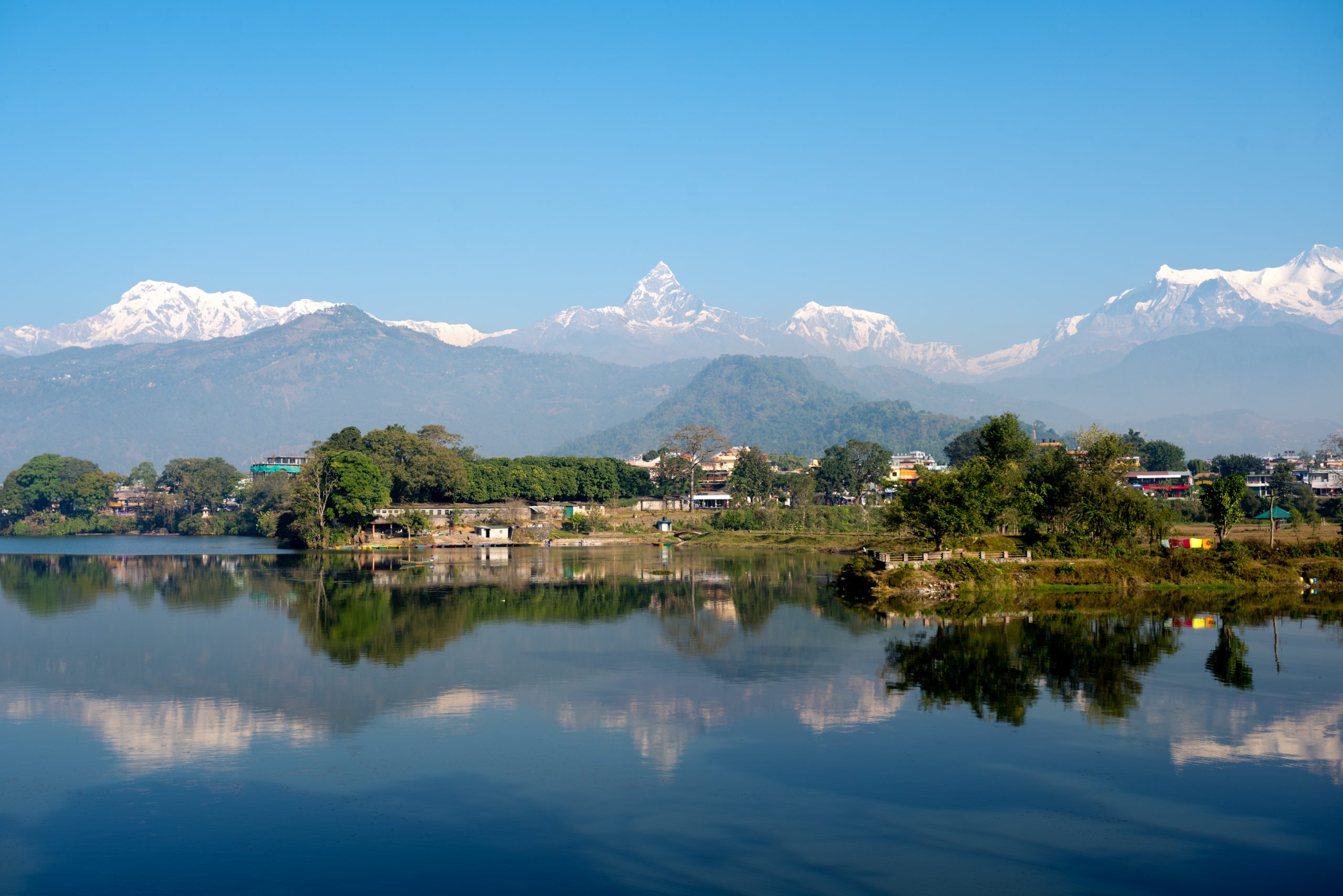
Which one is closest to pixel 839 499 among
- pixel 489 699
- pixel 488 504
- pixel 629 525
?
pixel 629 525

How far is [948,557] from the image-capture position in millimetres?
50156

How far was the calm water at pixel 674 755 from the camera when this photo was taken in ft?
53.9

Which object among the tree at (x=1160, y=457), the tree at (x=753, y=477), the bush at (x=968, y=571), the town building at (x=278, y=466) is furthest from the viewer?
the tree at (x=1160, y=457)

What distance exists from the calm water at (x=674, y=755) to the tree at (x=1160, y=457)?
95.2 meters

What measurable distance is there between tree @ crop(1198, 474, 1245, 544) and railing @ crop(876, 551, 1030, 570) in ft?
39.5

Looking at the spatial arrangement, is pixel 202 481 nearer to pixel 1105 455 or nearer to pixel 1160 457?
pixel 1105 455

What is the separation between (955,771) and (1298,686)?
14.1m

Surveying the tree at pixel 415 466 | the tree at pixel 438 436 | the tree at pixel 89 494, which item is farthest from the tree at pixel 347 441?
the tree at pixel 89 494

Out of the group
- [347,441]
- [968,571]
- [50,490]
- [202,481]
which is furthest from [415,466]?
[968,571]

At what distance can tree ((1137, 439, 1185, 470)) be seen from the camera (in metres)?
131

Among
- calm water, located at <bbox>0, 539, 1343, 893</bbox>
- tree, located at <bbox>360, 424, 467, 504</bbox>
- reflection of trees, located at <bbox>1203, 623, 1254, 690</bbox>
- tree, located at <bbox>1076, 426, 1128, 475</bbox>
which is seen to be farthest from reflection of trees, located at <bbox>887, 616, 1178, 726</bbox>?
tree, located at <bbox>360, 424, 467, 504</bbox>

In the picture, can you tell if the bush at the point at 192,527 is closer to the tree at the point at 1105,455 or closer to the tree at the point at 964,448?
the tree at the point at 964,448

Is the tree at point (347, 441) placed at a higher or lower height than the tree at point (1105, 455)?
higher

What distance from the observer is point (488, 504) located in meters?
104
